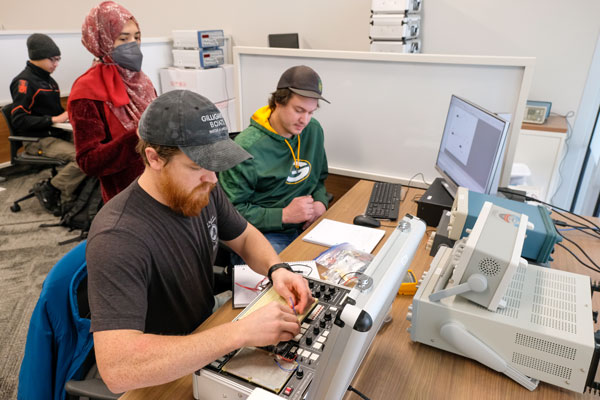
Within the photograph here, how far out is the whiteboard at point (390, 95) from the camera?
1.90 meters

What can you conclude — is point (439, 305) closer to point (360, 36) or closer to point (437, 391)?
point (437, 391)

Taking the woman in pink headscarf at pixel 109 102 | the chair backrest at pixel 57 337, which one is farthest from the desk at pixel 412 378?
the woman in pink headscarf at pixel 109 102

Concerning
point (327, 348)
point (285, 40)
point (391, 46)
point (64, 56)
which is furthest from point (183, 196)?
point (64, 56)

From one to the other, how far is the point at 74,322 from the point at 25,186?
11.5 ft

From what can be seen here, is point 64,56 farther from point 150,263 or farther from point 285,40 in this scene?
point 150,263

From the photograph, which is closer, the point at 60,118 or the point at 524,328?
the point at 524,328

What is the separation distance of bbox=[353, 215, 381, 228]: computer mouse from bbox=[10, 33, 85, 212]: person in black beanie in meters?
2.33

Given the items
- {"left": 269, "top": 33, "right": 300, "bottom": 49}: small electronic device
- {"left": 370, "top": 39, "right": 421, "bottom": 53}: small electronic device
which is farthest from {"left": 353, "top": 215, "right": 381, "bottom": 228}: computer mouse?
{"left": 269, "top": 33, "right": 300, "bottom": 49}: small electronic device

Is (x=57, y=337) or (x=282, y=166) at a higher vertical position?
(x=282, y=166)

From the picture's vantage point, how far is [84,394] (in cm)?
96

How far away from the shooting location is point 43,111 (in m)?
3.19

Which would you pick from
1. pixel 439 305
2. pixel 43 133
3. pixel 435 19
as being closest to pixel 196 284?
pixel 439 305

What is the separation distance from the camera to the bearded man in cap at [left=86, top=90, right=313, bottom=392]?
33.9 inches

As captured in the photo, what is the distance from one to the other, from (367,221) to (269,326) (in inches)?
34.9
